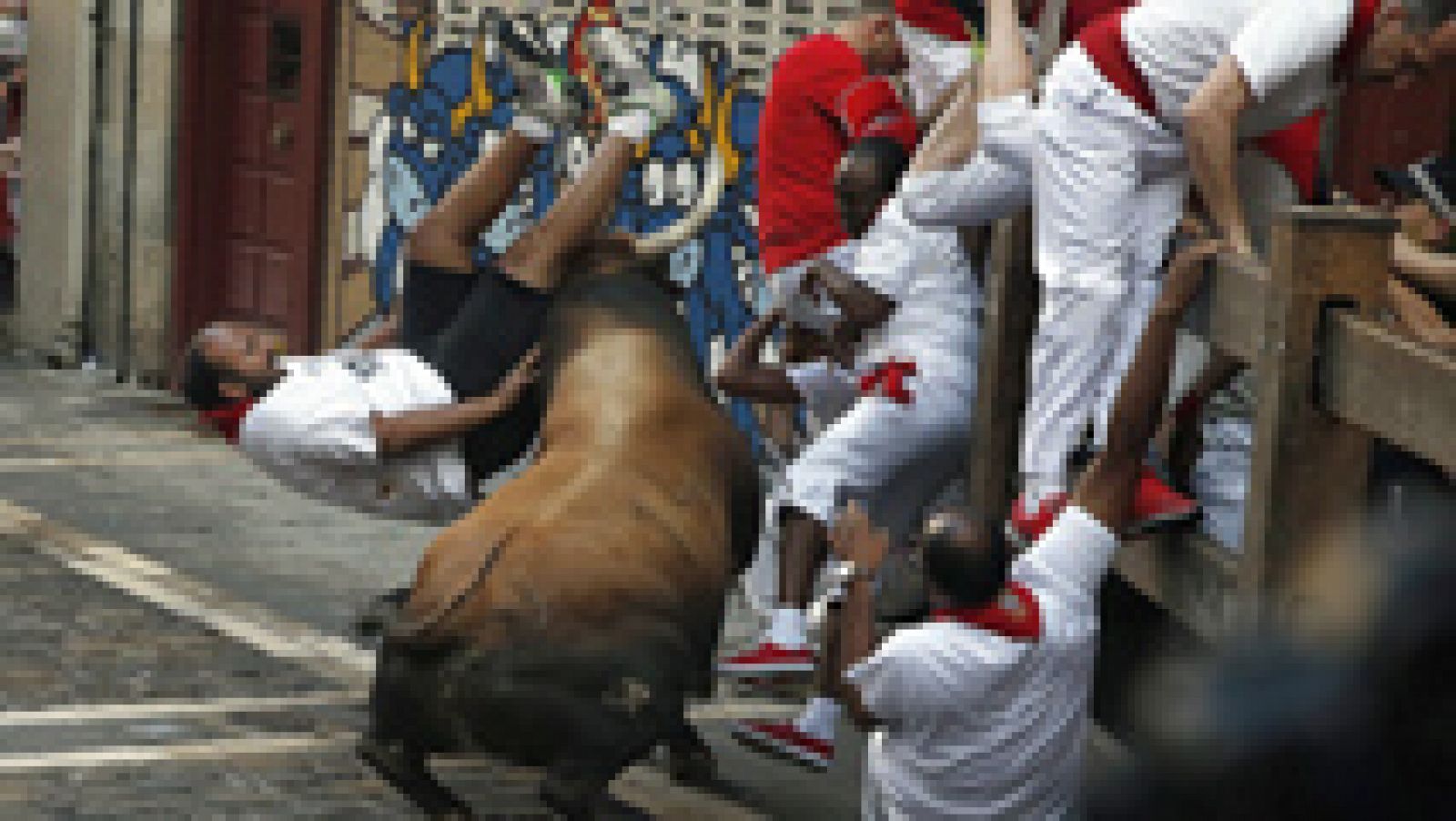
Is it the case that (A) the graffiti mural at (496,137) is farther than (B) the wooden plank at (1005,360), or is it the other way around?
(A) the graffiti mural at (496,137)

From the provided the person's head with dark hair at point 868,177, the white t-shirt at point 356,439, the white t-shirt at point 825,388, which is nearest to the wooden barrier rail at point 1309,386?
the person's head with dark hair at point 868,177

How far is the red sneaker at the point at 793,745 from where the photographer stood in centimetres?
845

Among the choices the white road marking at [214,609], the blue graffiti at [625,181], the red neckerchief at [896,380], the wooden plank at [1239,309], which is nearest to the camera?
the wooden plank at [1239,309]

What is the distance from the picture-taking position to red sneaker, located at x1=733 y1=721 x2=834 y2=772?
27.7ft

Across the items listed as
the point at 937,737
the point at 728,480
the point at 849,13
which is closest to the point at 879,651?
the point at 937,737

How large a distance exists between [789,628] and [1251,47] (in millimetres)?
2750

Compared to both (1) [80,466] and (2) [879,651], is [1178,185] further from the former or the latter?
(1) [80,466]

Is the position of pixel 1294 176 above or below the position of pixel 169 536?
above

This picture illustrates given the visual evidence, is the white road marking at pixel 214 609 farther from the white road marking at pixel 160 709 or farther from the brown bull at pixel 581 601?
the brown bull at pixel 581 601

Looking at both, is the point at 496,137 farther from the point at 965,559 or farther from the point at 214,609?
the point at 965,559

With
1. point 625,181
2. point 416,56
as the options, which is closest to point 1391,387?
point 625,181

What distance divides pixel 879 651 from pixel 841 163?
2305mm

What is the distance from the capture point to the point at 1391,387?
18.3 ft

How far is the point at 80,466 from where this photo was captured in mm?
14406
